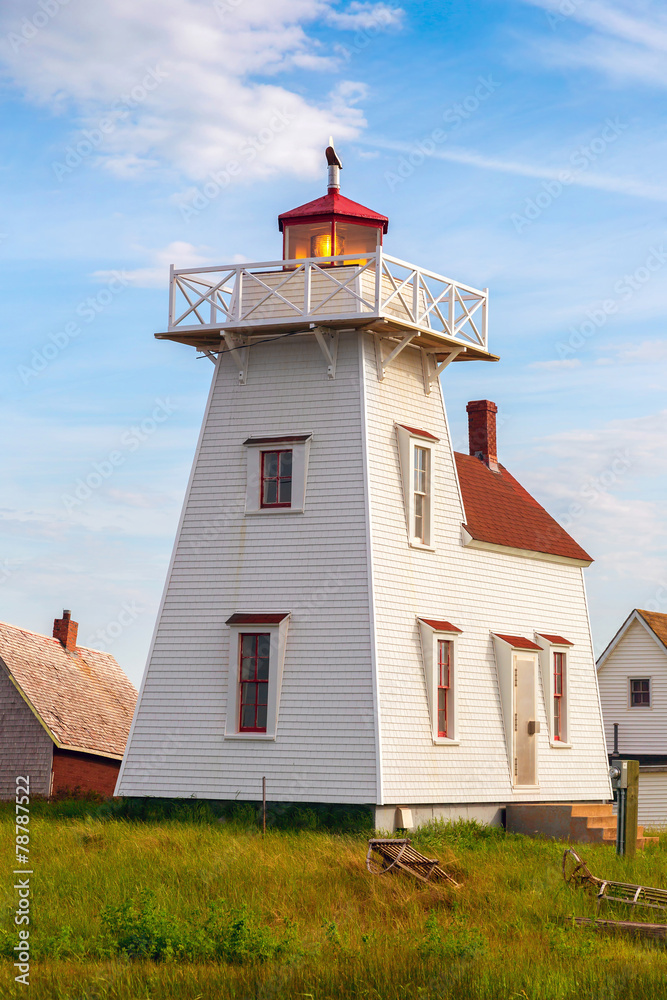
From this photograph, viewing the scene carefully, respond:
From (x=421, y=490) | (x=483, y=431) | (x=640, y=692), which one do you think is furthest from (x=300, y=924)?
(x=640, y=692)

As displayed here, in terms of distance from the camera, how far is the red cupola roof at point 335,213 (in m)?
24.2

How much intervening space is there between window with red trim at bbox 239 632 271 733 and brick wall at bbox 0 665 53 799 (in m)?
11.1

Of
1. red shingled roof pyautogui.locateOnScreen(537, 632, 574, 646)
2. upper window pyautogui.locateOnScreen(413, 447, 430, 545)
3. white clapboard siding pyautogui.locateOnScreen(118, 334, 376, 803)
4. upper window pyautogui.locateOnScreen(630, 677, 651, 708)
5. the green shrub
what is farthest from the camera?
upper window pyautogui.locateOnScreen(630, 677, 651, 708)

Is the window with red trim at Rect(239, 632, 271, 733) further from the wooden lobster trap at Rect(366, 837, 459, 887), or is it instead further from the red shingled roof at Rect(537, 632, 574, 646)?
the red shingled roof at Rect(537, 632, 574, 646)

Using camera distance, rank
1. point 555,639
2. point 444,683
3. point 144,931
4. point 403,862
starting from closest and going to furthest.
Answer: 1. point 144,931
2. point 403,862
3. point 444,683
4. point 555,639

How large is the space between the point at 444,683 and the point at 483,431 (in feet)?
30.8

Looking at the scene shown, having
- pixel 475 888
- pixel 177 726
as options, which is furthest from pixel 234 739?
pixel 475 888

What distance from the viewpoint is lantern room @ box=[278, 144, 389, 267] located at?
79.4 feet

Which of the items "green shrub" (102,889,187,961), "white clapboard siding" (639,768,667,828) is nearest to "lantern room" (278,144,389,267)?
"green shrub" (102,889,187,961)

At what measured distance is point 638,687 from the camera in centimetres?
3994

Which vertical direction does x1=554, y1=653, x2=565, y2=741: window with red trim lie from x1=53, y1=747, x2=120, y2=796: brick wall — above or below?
above

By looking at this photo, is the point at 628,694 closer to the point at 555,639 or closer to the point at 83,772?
the point at 555,639

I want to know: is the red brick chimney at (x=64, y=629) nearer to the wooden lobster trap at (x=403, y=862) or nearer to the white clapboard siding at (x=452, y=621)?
the white clapboard siding at (x=452, y=621)

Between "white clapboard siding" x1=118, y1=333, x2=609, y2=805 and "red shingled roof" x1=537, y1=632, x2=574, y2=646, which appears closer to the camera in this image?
"white clapboard siding" x1=118, y1=333, x2=609, y2=805
